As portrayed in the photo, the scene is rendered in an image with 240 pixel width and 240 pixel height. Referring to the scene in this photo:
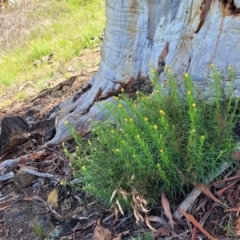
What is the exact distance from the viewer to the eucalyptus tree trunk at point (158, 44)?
134 inches

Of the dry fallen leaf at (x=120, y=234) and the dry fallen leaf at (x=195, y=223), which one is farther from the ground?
the dry fallen leaf at (x=195, y=223)

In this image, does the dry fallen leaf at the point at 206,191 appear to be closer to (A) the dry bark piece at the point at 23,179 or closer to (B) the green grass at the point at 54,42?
(A) the dry bark piece at the point at 23,179

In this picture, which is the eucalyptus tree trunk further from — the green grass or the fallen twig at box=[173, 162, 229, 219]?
the green grass

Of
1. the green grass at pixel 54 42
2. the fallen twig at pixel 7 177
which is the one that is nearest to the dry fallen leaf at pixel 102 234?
the fallen twig at pixel 7 177

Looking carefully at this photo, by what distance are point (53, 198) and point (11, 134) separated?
4.37 feet

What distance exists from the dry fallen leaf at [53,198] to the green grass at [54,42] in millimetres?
3680

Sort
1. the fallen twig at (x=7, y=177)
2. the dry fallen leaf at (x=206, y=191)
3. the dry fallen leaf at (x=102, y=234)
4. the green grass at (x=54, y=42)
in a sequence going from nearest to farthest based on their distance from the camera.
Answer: the dry fallen leaf at (x=206, y=191), the dry fallen leaf at (x=102, y=234), the fallen twig at (x=7, y=177), the green grass at (x=54, y=42)

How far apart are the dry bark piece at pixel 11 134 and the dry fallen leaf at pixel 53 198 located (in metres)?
1.23

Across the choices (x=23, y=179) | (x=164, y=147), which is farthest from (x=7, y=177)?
(x=164, y=147)

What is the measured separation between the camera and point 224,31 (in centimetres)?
340

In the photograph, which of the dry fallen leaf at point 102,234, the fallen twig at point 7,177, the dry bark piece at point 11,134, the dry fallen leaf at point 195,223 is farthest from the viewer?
the dry bark piece at point 11,134

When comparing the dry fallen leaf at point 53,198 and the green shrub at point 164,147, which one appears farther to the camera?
the dry fallen leaf at point 53,198

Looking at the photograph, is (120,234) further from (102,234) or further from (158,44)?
(158,44)

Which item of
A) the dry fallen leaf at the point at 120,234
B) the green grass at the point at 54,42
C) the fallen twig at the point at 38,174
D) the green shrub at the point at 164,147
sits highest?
the green shrub at the point at 164,147
